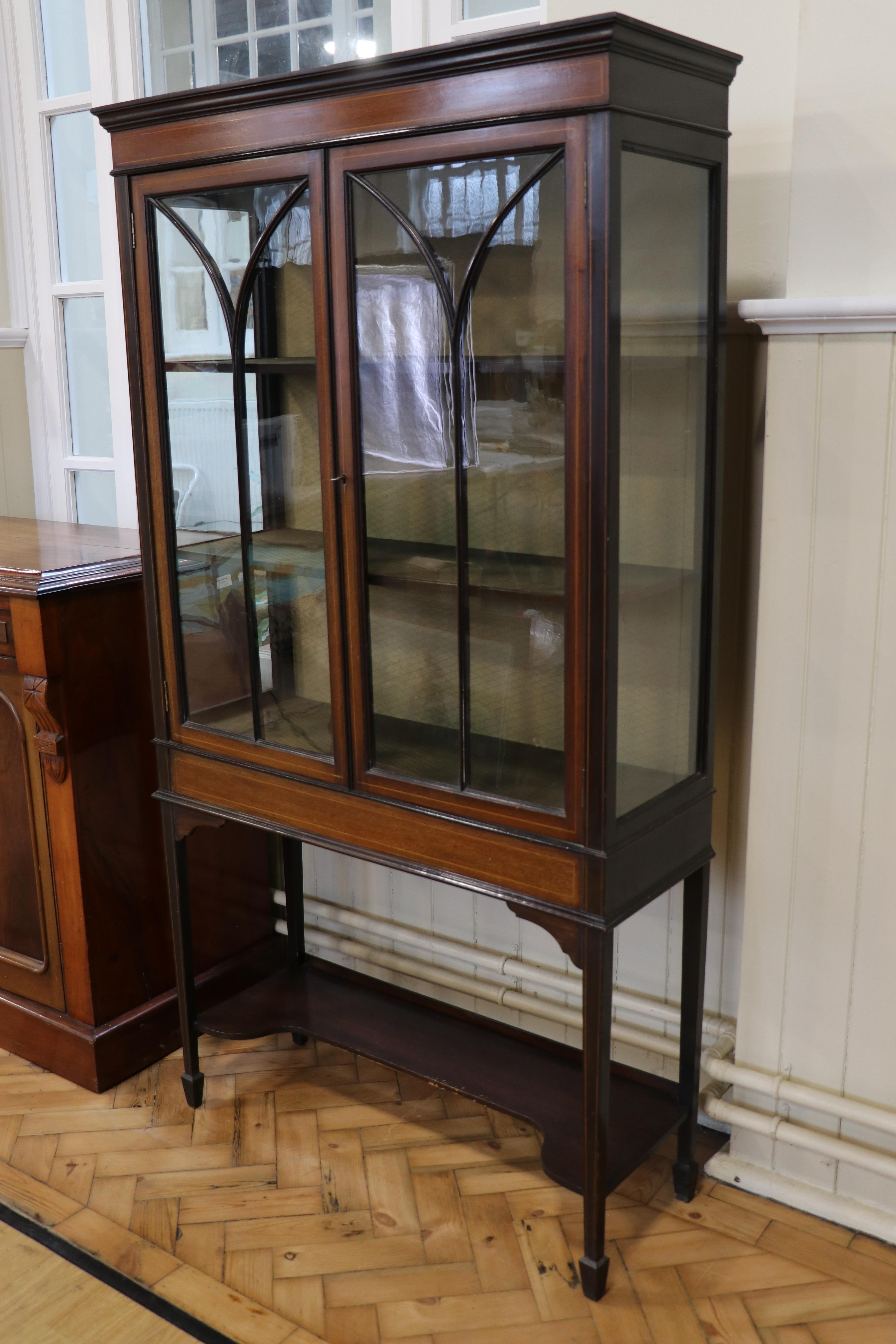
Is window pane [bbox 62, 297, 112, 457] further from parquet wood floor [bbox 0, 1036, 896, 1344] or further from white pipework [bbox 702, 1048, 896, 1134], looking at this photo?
white pipework [bbox 702, 1048, 896, 1134]

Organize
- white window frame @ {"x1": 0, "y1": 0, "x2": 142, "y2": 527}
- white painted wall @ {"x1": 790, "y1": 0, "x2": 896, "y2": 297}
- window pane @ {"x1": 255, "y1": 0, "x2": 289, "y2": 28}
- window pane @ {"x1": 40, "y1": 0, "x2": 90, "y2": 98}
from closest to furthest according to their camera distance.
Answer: white painted wall @ {"x1": 790, "y1": 0, "x2": 896, "y2": 297} < window pane @ {"x1": 255, "y1": 0, "x2": 289, "y2": 28} < white window frame @ {"x1": 0, "y1": 0, "x2": 142, "y2": 527} < window pane @ {"x1": 40, "y1": 0, "x2": 90, "y2": 98}

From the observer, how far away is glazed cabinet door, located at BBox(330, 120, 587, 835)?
62.6 inches

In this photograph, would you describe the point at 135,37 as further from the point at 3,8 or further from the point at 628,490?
the point at 628,490

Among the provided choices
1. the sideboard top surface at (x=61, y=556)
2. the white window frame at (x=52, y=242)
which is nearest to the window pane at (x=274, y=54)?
the white window frame at (x=52, y=242)

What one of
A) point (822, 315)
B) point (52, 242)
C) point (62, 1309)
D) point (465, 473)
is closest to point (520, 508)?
point (465, 473)

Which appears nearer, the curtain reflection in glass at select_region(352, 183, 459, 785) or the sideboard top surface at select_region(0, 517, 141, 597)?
the curtain reflection in glass at select_region(352, 183, 459, 785)

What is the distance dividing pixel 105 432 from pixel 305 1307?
7.29ft

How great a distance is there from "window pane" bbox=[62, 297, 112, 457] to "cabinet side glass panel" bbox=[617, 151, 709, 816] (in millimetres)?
1809

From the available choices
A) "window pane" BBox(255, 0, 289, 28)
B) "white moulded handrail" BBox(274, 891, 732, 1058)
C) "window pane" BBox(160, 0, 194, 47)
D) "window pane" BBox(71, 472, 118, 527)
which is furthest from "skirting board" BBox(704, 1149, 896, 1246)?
"window pane" BBox(160, 0, 194, 47)

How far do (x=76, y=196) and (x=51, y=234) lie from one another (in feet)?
0.42

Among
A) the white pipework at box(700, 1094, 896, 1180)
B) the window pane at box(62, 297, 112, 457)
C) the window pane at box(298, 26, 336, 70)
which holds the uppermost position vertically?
the window pane at box(298, 26, 336, 70)

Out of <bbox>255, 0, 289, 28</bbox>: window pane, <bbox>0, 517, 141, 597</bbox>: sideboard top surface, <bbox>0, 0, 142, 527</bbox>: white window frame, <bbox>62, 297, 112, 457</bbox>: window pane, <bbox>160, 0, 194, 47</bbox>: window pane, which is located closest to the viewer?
<bbox>0, 517, 141, 597</bbox>: sideboard top surface

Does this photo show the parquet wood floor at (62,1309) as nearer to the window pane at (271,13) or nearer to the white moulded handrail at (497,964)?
the white moulded handrail at (497,964)

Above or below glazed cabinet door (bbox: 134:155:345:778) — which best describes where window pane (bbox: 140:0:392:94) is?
above
